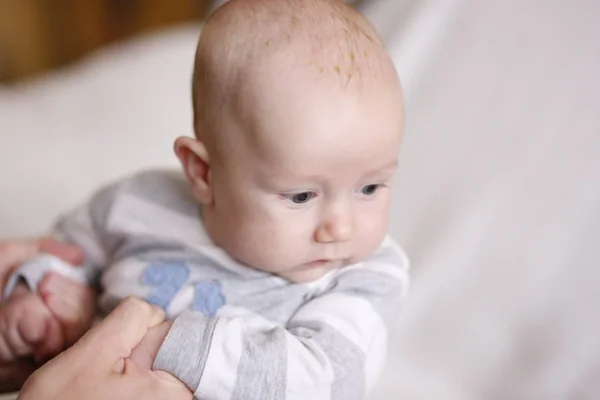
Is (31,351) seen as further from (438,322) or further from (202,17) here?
(202,17)

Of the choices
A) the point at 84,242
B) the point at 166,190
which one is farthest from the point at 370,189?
the point at 84,242

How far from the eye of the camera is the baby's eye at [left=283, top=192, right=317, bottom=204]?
27.1 inches

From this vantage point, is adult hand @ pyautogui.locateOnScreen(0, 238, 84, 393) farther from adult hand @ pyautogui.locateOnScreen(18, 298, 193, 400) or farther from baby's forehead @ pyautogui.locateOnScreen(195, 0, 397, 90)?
baby's forehead @ pyautogui.locateOnScreen(195, 0, 397, 90)

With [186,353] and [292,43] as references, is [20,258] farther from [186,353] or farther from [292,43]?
[292,43]

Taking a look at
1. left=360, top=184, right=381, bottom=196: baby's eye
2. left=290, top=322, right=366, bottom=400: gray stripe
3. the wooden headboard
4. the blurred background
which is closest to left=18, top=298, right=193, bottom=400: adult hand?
left=290, top=322, right=366, bottom=400: gray stripe

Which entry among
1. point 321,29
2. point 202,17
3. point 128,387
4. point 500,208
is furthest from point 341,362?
point 202,17

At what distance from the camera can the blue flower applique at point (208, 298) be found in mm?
757

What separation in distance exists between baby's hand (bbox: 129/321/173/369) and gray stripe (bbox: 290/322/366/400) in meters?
0.12

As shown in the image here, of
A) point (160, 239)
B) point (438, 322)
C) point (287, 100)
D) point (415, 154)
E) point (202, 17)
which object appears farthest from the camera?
point (202, 17)

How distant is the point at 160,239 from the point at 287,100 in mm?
242

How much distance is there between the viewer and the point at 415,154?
1.10 meters

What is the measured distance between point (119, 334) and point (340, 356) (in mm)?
195

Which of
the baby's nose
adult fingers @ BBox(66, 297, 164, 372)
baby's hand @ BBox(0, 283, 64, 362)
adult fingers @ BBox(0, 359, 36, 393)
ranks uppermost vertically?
the baby's nose

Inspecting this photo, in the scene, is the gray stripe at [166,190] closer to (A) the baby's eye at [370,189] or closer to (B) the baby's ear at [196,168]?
(B) the baby's ear at [196,168]
